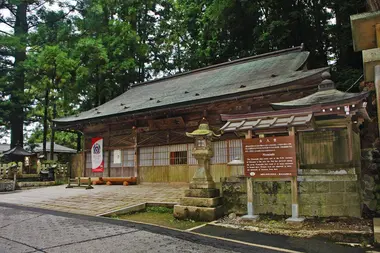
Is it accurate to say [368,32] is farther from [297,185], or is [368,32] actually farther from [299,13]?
[299,13]

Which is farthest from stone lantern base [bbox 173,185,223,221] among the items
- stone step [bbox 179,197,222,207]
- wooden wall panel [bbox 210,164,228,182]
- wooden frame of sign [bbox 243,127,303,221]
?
wooden wall panel [bbox 210,164,228,182]

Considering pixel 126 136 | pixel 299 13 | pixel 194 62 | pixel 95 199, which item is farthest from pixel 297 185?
pixel 194 62

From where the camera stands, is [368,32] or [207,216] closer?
[368,32]

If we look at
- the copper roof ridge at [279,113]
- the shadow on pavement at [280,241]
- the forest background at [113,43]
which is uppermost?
the forest background at [113,43]

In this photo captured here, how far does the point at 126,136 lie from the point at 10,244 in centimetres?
1037

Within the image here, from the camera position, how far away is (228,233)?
5.81 m

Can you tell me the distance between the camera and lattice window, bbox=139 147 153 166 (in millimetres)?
14277

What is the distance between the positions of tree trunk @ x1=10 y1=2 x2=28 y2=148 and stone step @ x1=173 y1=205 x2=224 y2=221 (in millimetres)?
17978

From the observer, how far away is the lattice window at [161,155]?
13.7 meters

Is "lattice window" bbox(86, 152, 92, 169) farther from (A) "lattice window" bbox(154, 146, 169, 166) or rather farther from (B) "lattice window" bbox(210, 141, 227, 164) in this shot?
(B) "lattice window" bbox(210, 141, 227, 164)

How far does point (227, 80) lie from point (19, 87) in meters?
16.3

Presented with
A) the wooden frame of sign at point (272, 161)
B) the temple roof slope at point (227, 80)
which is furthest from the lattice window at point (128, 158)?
the wooden frame of sign at point (272, 161)

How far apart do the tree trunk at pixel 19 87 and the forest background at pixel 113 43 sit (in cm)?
6

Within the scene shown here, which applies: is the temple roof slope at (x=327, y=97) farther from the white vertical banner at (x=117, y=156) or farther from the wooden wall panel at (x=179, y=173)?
the white vertical banner at (x=117, y=156)
